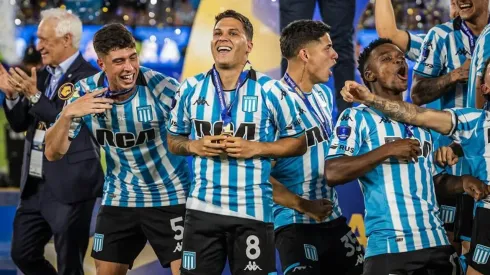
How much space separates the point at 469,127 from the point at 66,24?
287cm

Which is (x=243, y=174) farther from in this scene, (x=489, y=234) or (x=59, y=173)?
(x=59, y=173)

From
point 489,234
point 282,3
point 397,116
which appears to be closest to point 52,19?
point 282,3

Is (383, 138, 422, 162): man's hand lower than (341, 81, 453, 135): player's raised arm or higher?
lower

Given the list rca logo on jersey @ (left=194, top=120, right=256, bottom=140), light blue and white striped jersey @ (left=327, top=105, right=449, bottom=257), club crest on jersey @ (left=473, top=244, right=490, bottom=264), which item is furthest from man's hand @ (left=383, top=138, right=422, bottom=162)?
rca logo on jersey @ (left=194, top=120, right=256, bottom=140)

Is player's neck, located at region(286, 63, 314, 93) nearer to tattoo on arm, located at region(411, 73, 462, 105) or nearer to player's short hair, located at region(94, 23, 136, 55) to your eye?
tattoo on arm, located at region(411, 73, 462, 105)

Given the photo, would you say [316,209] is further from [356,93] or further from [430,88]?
[430,88]

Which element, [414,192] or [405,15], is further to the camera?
[405,15]

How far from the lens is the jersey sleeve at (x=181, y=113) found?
4637mm

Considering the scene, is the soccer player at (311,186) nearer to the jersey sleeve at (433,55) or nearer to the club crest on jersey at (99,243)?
the jersey sleeve at (433,55)

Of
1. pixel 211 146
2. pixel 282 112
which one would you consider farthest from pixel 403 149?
pixel 211 146

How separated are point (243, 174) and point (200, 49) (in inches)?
93.1

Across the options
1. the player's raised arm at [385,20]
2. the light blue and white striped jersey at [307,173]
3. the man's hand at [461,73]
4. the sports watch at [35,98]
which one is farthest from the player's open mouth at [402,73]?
the sports watch at [35,98]

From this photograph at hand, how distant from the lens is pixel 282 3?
6.27 m

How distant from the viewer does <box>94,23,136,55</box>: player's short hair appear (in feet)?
16.6
